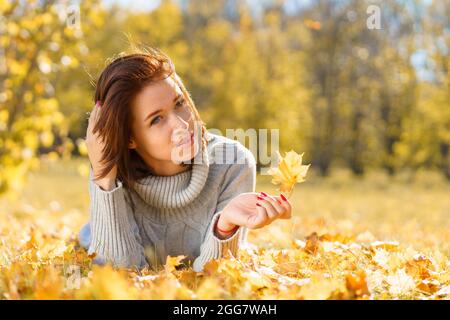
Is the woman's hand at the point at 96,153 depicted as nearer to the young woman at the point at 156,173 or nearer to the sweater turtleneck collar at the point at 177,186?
the young woman at the point at 156,173

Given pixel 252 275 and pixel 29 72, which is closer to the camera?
pixel 252 275

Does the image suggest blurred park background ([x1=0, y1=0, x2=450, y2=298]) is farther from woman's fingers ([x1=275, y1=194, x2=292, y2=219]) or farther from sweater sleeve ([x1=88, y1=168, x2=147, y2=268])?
woman's fingers ([x1=275, y1=194, x2=292, y2=219])

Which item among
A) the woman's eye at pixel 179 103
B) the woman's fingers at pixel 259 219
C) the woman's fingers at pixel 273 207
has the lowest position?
the woman's fingers at pixel 259 219

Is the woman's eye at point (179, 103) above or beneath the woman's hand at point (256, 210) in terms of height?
above

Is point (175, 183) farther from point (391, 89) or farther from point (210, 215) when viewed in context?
point (391, 89)

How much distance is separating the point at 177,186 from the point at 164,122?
34cm

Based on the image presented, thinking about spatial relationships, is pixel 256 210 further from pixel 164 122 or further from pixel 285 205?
pixel 164 122

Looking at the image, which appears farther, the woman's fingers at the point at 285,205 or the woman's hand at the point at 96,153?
the woman's hand at the point at 96,153

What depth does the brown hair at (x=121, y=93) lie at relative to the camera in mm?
2307

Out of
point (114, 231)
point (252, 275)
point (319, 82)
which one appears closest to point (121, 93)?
point (114, 231)

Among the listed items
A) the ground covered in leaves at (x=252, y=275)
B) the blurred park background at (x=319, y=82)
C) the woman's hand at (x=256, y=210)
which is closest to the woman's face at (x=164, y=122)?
the woman's hand at (x=256, y=210)

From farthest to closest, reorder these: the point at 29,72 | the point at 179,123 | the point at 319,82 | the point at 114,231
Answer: the point at 319,82 → the point at 29,72 → the point at 114,231 → the point at 179,123

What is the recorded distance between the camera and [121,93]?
7.57 ft

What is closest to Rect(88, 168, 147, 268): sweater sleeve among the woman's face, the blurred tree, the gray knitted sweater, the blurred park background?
the gray knitted sweater
